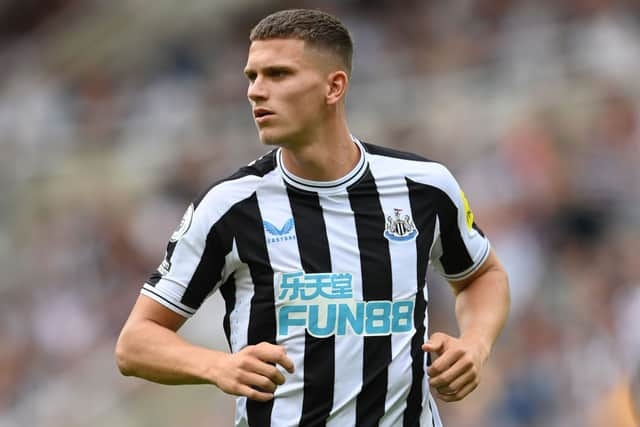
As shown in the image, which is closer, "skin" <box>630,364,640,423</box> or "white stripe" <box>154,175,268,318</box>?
"white stripe" <box>154,175,268,318</box>

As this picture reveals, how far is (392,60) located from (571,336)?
5.36m

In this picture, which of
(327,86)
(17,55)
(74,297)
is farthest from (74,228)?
(327,86)

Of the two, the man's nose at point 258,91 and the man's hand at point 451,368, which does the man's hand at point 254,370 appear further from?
the man's nose at point 258,91

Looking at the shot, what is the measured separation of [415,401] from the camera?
4.16 metres

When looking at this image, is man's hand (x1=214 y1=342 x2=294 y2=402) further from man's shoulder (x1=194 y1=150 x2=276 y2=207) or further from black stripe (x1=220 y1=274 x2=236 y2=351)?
man's shoulder (x1=194 y1=150 x2=276 y2=207)

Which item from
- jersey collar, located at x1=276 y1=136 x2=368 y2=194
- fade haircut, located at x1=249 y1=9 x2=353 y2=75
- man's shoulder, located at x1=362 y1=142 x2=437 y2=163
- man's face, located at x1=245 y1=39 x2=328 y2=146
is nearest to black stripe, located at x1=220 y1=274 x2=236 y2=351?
jersey collar, located at x1=276 y1=136 x2=368 y2=194

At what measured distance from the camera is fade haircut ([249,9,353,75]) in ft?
13.7

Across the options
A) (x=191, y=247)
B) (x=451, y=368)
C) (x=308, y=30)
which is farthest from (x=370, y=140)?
(x=451, y=368)

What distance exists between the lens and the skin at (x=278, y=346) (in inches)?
146

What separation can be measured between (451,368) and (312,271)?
0.56m

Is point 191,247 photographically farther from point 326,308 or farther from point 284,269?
point 326,308

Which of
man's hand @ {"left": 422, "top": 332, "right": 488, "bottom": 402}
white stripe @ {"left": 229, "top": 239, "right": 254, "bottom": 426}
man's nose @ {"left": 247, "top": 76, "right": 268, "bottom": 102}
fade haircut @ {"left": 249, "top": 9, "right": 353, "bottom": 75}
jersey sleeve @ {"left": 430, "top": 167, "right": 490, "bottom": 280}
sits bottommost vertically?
man's hand @ {"left": 422, "top": 332, "right": 488, "bottom": 402}

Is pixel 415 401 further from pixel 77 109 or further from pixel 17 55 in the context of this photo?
pixel 17 55

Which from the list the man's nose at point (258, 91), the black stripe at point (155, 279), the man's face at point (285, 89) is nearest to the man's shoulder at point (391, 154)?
the man's face at point (285, 89)
